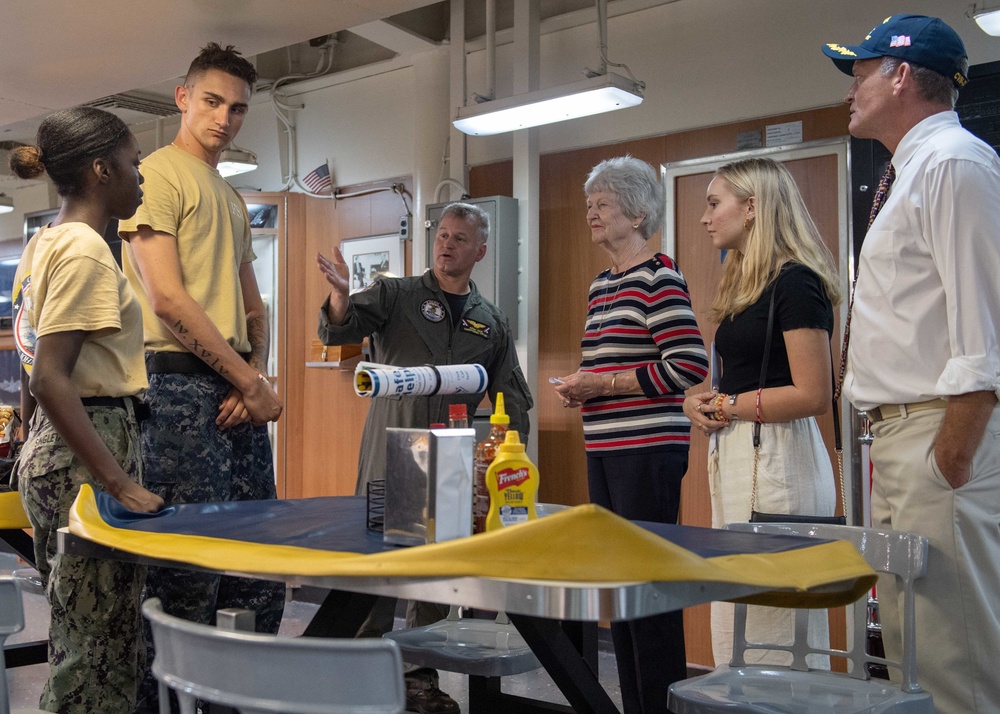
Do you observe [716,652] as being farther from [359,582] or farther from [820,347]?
[359,582]

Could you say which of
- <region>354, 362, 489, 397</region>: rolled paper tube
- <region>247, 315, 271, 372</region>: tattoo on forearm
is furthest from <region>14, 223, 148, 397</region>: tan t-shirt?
<region>354, 362, 489, 397</region>: rolled paper tube

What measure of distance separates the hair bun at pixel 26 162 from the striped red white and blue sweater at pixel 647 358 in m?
1.68

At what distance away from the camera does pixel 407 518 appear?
1526 mm

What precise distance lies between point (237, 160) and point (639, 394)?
12.9 feet

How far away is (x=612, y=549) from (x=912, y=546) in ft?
3.32

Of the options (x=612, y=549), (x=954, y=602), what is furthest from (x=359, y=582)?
(x=954, y=602)

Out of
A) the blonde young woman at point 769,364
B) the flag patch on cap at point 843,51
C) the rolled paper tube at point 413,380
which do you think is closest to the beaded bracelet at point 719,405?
the blonde young woman at point 769,364

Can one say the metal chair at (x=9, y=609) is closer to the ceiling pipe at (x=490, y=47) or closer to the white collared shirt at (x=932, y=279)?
the white collared shirt at (x=932, y=279)

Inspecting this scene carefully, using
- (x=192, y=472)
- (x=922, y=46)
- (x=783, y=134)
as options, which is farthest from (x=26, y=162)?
(x=783, y=134)

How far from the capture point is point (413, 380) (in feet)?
5.08

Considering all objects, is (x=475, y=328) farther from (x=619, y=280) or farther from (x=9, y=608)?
(x=9, y=608)

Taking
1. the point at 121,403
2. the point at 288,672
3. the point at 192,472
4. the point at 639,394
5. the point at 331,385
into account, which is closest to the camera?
the point at 288,672

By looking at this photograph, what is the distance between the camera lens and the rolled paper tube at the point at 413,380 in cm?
151

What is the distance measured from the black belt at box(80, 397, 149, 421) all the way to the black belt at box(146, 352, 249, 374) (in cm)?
28
